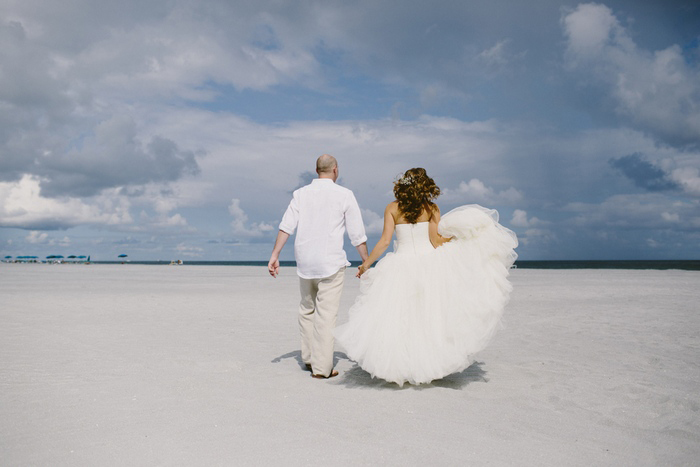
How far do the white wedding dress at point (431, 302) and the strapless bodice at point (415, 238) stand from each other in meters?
0.01

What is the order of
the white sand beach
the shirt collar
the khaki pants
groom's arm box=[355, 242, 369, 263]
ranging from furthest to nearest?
the shirt collar, the khaki pants, groom's arm box=[355, 242, 369, 263], the white sand beach

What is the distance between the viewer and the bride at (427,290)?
5.39 metres

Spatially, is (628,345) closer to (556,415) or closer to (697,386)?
(697,386)

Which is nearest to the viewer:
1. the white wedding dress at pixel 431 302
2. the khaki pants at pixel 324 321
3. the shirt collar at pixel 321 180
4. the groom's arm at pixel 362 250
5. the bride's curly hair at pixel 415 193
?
the white wedding dress at pixel 431 302

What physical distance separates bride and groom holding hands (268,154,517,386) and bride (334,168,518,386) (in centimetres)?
1

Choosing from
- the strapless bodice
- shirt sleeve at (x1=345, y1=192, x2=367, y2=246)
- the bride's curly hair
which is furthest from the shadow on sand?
the bride's curly hair

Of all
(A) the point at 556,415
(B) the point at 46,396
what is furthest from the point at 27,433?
(A) the point at 556,415

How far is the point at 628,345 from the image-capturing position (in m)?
8.27

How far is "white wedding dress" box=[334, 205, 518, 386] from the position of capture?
17.6 feet

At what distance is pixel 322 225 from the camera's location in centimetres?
610

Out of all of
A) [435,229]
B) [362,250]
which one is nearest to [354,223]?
[362,250]

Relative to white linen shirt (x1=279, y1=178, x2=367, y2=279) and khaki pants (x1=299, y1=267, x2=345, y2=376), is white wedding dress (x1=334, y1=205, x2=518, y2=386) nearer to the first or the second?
khaki pants (x1=299, y1=267, x2=345, y2=376)

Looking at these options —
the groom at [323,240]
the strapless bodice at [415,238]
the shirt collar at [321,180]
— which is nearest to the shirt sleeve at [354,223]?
the groom at [323,240]

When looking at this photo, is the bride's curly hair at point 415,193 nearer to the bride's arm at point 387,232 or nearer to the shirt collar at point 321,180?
the bride's arm at point 387,232
